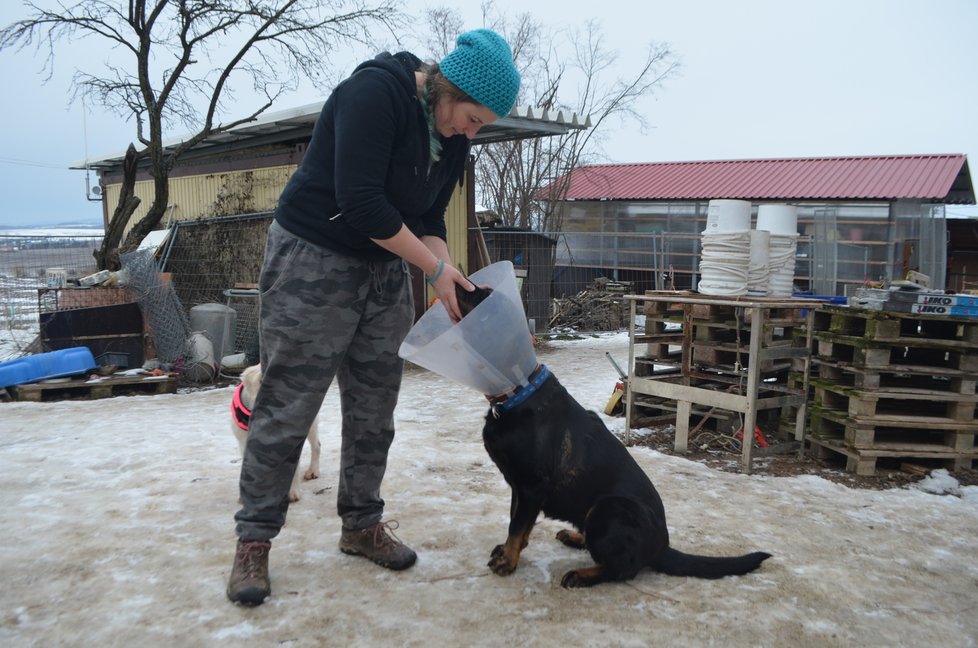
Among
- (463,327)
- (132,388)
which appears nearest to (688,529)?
(463,327)

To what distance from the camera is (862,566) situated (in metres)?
2.75

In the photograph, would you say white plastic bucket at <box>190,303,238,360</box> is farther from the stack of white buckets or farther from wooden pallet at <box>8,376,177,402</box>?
the stack of white buckets

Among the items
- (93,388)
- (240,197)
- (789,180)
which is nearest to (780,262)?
(93,388)

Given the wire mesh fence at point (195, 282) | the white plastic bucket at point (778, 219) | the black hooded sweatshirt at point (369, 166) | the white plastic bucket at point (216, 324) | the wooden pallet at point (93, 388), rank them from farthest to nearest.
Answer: the white plastic bucket at point (216, 324)
the wire mesh fence at point (195, 282)
the wooden pallet at point (93, 388)
the white plastic bucket at point (778, 219)
the black hooded sweatshirt at point (369, 166)

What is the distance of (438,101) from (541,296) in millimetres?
10358

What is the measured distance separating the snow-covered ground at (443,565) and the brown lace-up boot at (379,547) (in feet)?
0.12

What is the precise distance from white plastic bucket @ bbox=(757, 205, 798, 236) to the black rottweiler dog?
3160 millimetres

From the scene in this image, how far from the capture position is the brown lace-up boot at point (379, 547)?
252cm

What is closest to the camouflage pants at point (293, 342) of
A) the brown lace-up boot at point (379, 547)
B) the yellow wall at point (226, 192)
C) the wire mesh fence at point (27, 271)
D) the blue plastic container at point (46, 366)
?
the brown lace-up boot at point (379, 547)

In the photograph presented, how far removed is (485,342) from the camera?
2.31 m

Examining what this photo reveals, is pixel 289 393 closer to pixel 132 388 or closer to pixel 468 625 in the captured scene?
pixel 468 625

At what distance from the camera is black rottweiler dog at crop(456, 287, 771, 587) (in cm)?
238

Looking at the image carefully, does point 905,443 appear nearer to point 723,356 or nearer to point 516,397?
point 723,356

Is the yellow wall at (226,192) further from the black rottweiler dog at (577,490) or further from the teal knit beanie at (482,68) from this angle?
the black rottweiler dog at (577,490)
